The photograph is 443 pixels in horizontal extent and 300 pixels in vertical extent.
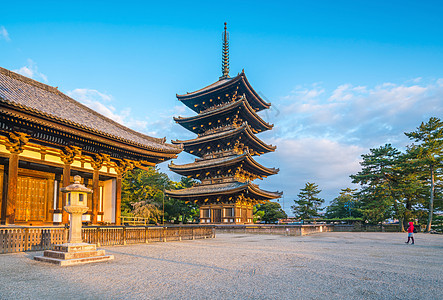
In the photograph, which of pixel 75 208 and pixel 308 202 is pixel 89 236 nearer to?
pixel 75 208

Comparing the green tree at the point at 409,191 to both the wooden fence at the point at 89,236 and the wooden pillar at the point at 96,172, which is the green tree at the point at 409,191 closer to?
the wooden fence at the point at 89,236

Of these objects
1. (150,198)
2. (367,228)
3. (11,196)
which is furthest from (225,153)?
(11,196)

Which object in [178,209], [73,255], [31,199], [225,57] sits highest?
[225,57]

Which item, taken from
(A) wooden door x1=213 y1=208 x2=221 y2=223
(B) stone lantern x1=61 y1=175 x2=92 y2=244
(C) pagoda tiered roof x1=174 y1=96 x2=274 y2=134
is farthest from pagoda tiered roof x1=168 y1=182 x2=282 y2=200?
(B) stone lantern x1=61 y1=175 x2=92 y2=244

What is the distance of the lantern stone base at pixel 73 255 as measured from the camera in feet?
28.1

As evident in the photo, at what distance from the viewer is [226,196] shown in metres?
32.0

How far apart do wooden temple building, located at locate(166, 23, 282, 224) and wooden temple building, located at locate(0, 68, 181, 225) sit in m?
13.0

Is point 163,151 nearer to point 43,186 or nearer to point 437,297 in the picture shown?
point 43,186

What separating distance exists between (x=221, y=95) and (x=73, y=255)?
29.6 meters

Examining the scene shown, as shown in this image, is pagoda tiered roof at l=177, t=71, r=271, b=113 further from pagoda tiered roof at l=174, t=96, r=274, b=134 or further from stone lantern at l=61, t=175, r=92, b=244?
stone lantern at l=61, t=175, r=92, b=244

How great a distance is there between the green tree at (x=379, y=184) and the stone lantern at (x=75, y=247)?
1365 inches

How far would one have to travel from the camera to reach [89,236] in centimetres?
1260

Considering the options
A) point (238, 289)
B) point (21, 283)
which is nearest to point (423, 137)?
point (238, 289)

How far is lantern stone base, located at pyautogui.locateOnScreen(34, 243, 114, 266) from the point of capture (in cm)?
856
